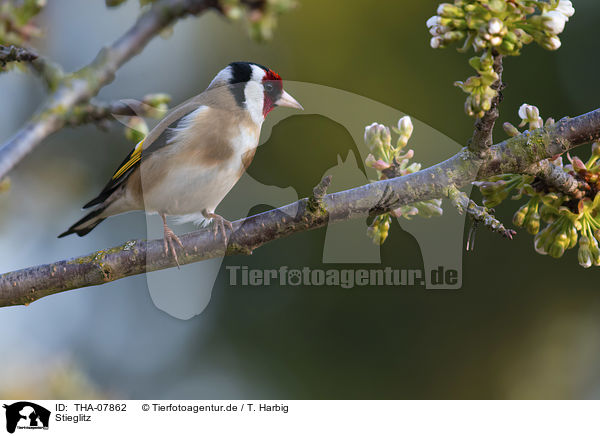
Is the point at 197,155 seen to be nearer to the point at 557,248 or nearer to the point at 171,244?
the point at 171,244

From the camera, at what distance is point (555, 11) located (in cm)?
123

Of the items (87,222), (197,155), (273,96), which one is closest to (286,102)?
(273,96)

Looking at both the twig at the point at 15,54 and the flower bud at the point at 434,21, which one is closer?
the twig at the point at 15,54

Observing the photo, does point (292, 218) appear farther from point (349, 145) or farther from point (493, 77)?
point (349, 145)

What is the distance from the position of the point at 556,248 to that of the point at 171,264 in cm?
108

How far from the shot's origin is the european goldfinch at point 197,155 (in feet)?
7.97

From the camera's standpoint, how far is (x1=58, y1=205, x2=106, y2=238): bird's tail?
2.60 meters
